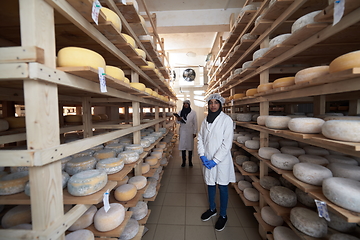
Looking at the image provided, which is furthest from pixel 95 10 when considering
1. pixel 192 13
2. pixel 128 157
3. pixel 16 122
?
pixel 192 13

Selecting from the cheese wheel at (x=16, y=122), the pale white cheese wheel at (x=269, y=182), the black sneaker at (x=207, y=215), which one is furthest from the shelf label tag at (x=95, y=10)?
the black sneaker at (x=207, y=215)

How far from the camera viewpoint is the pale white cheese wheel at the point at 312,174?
1175mm

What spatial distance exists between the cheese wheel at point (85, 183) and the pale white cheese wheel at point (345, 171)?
72.6 inches

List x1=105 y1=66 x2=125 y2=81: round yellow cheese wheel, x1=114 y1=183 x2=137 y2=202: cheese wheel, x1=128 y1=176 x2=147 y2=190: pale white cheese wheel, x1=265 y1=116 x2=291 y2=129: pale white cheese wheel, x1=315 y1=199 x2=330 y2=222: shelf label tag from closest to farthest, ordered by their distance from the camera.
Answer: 1. x1=315 y1=199 x2=330 y2=222: shelf label tag
2. x1=105 y1=66 x2=125 y2=81: round yellow cheese wheel
3. x1=265 y1=116 x2=291 y2=129: pale white cheese wheel
4. x1=114 y1=183 x2=137 y2=202: cheese wheel
5. x1=128 y1=176 x2=147 y2=190: pale white cheese wheel

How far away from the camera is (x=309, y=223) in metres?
1.22

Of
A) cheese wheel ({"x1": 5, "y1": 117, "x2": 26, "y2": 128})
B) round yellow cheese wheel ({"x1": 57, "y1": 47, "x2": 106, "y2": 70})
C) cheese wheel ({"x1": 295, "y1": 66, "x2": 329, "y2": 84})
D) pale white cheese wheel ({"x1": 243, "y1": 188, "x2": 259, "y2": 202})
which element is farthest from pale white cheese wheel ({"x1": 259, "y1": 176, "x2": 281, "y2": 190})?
cheese wheel ({"x1": 5, "y1": 117, "x2": 26, "y2": 128})

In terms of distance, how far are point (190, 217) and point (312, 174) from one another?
164 centimetres

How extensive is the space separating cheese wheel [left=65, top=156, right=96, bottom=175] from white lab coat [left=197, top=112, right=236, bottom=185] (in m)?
1.37

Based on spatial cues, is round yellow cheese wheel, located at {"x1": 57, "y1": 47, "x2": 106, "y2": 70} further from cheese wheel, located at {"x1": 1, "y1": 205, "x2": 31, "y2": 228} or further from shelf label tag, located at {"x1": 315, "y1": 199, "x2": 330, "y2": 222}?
shelf label tag, located at {"x1": 315, "y1": 199, "x2": 330, "y2": 222}

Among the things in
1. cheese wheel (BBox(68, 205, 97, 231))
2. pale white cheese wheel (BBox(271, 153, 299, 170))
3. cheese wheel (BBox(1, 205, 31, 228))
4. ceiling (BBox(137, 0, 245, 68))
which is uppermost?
ceiling (BBox(137, 0, 245, 68))

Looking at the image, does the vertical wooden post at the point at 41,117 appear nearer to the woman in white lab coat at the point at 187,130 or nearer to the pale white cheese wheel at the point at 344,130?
the pale white cheese wheel at the point at 344,130

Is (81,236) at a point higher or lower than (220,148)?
lower

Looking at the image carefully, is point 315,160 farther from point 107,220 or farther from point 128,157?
point 107,220

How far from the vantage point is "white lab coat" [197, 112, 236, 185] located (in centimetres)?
196
